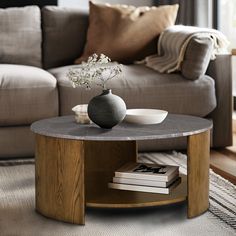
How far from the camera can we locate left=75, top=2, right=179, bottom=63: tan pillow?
13.1 feet

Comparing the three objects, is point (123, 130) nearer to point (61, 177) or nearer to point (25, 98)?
point (61, 177)

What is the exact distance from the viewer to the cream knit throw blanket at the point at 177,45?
11.7 ft

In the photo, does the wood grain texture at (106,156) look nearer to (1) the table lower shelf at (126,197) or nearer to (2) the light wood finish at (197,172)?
(1) the table lower shelf at (126,197)

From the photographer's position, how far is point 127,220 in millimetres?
2357

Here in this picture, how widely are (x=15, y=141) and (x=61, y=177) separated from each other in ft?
3.63

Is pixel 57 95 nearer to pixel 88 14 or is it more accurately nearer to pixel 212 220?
pixel 88 14

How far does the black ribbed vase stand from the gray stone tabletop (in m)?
0.03

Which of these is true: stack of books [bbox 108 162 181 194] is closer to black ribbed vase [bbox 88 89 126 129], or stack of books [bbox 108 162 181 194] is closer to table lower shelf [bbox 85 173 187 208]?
table lower shelf [bbox 85 173 187 208]

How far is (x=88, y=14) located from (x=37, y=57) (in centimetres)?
47

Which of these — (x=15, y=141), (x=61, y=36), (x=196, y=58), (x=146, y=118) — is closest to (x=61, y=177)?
(x=146, y=118)

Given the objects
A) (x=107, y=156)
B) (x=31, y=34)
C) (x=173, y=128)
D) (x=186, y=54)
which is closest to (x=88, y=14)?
(x=31, y=34)

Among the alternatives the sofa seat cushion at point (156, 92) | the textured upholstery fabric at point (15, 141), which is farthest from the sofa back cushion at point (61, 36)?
the textured upholstery fabric at point (15, 141)

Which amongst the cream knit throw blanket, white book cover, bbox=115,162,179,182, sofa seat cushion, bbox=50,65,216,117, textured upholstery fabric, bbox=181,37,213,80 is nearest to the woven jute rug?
white book cover, bbox=115,162,179,182

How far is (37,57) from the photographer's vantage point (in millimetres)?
4102
